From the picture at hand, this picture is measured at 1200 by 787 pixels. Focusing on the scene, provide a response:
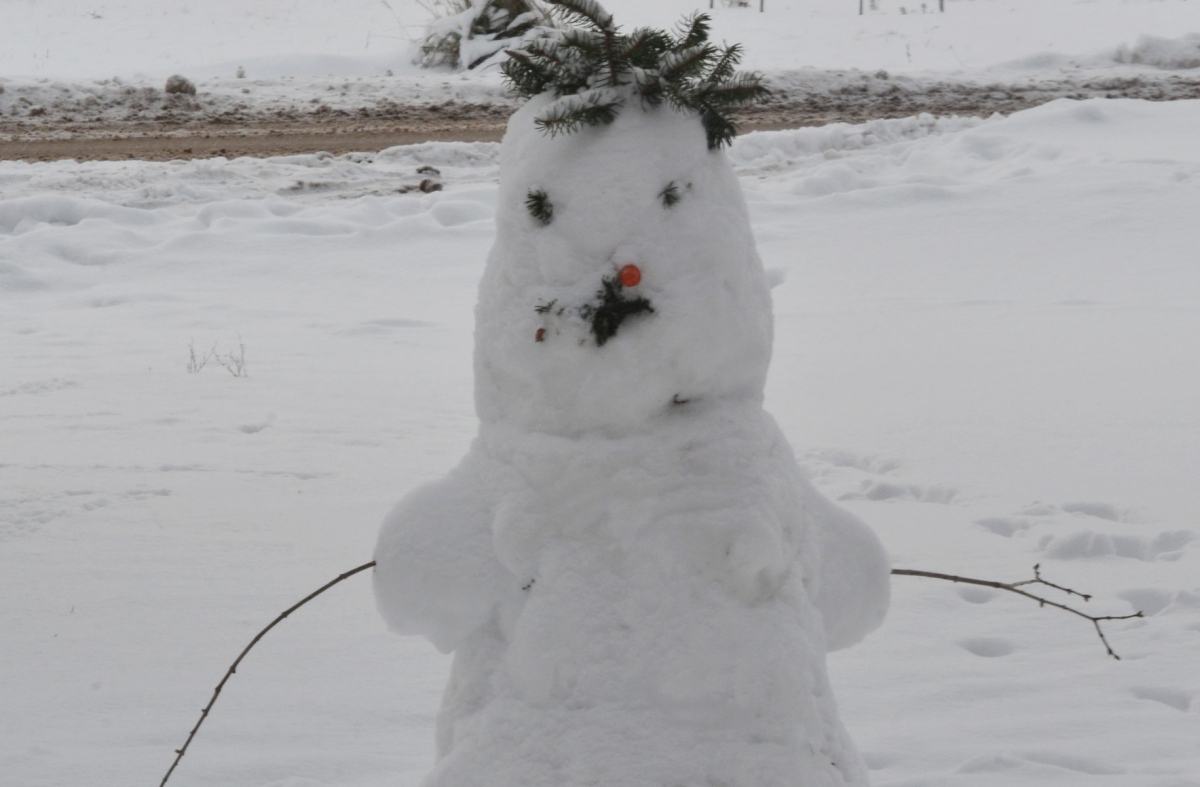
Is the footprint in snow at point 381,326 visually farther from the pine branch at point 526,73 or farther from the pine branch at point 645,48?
the pine branch at point 645,48

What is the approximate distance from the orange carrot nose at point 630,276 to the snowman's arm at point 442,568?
0.40 m

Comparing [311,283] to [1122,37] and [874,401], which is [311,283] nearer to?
[874,401]

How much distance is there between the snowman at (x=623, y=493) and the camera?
1.53m

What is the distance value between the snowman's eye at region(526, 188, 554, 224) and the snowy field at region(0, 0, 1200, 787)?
145 cm

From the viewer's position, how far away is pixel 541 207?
1633 mm

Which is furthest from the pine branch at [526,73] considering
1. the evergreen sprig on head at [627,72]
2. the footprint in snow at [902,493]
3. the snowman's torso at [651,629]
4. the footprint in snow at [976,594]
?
the footprint in snow at [902,493]

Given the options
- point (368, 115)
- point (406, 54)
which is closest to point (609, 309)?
point (368, 115)

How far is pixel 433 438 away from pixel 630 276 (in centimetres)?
313

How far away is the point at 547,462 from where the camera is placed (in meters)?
1.62

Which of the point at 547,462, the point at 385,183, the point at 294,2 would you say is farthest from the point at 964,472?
the point at 294,2

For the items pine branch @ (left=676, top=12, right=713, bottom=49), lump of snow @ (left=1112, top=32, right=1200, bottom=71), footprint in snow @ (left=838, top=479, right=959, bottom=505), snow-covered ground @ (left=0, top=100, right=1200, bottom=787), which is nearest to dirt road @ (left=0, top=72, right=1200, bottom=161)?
lump of snow @ (left=1112, top=32, right=1200, bottom=71)

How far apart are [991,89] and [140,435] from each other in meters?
11.7

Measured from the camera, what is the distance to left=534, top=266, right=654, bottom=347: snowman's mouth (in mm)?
1562

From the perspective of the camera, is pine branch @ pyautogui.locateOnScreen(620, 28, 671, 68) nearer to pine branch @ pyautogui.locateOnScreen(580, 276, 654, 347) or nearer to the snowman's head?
the snowman's head
